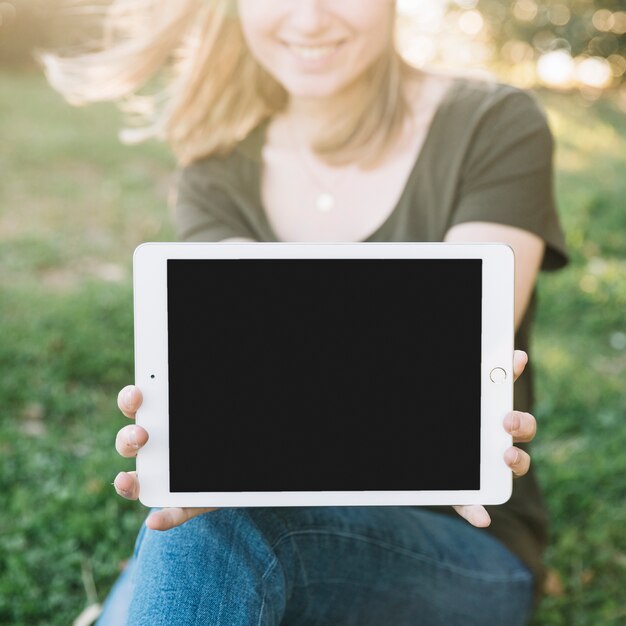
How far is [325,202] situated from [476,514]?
100 cm

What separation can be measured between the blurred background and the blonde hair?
0.24 meters

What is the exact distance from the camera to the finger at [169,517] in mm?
1413

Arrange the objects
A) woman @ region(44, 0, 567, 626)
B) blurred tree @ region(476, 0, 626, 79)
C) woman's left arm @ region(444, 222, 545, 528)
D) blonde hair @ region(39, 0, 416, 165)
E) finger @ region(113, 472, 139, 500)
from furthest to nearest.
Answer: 1. blurred tree @ region(476, 0, 626, 79)
2. blonde hair @ region(39, 0, 416, 165)
3. woman's left arm @ region(444, 222, 545, 528)
4. woman @ region(44, 0, 567, 626)
5. finger @ region(113, 472, 139, 500)

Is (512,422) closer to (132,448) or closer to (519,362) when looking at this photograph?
(519,362)

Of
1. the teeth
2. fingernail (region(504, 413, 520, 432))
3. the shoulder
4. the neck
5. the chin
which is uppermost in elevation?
the teeth

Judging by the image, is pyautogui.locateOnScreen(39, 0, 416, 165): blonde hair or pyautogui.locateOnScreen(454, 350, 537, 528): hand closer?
pyautogui.locateOnScreen(454, 350, 537, 528): hand

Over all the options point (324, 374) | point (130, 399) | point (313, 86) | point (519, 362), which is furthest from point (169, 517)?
point (313, 86)

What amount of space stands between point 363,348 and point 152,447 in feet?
1.29

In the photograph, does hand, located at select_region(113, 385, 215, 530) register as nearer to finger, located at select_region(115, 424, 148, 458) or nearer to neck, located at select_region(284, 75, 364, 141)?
finger, located at select_region(115, 424, 148, 458)

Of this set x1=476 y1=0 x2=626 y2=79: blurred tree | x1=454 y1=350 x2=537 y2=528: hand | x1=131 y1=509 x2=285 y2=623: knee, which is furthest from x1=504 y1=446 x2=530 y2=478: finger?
x1=476 y1=0 x2=626 y2=79: blurred tree

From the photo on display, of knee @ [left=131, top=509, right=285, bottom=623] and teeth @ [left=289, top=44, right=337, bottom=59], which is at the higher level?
teeth @ [left=289, top=44, right=337, bottom=59]

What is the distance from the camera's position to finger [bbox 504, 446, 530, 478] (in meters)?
1.39

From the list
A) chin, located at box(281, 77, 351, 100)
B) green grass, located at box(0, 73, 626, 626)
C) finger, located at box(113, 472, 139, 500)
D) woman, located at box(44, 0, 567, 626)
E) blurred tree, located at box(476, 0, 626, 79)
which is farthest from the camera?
blurred tree, located at box(476, 0, 626, 79)

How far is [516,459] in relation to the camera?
1389mm
